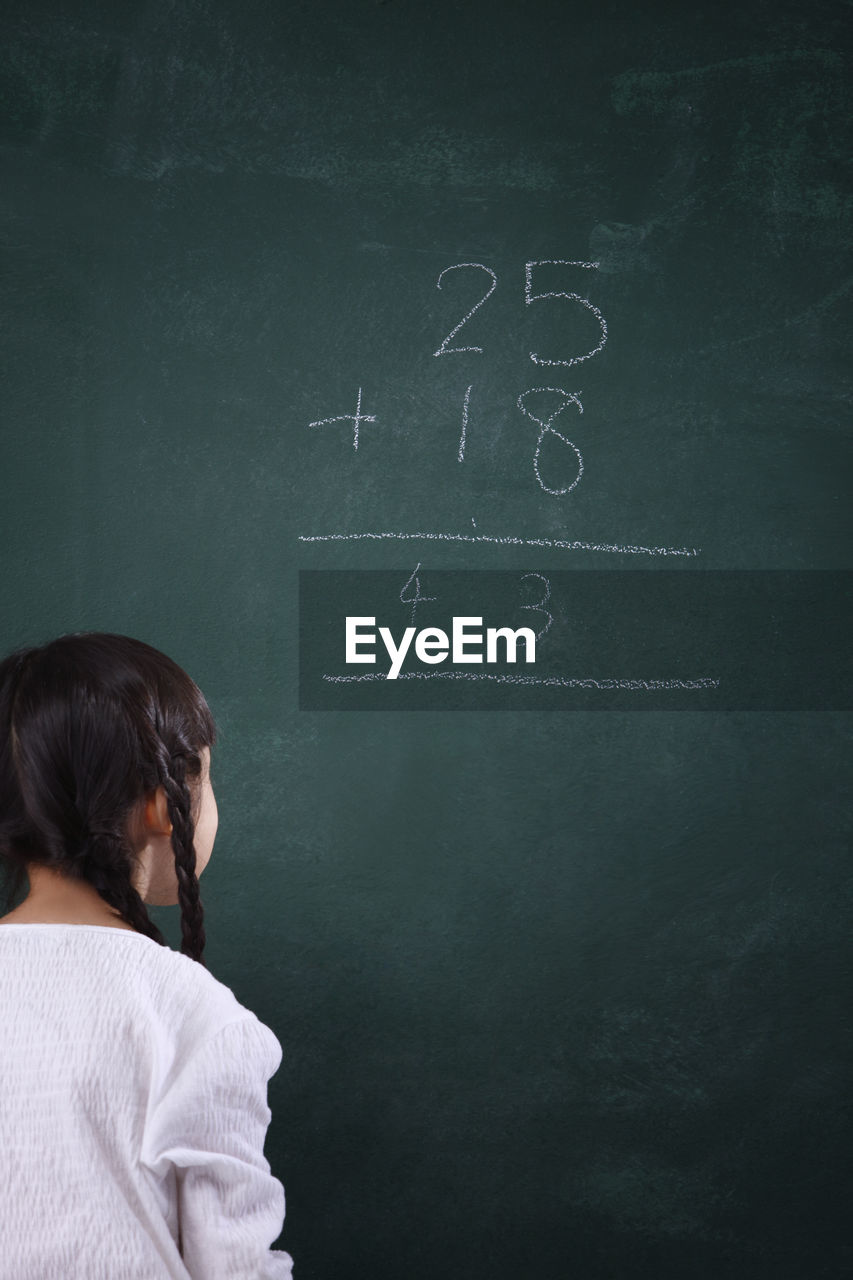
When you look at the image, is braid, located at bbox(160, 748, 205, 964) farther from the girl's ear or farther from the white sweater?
the white sweater

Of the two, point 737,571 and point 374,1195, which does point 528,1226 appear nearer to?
point 374,1195

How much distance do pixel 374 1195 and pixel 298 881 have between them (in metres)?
0.58

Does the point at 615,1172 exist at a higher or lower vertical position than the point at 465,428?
lower

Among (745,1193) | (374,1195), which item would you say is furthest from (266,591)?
(745,1193)

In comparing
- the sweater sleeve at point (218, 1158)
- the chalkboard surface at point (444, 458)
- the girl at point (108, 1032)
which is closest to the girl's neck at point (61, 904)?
the girl at point (108, 1032)

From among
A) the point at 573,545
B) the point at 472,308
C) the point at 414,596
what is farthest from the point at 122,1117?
the point at 472,308

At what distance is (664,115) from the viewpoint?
6.38 feet

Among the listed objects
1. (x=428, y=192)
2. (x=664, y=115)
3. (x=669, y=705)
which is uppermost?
(x=664, y=115)

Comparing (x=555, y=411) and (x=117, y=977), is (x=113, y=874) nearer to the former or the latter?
(x=117, y=977)

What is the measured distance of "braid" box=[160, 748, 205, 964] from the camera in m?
0.94

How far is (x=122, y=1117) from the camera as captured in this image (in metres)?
0.80

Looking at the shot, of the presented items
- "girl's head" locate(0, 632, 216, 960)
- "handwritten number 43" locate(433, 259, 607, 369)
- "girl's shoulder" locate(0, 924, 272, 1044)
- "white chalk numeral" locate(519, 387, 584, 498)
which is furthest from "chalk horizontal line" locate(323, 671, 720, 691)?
"girl's shoulder" locate(0, 924, 272, 1044)

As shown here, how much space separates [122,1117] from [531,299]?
5.15ft

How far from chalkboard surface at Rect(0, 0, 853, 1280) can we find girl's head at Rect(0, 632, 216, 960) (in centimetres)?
102
